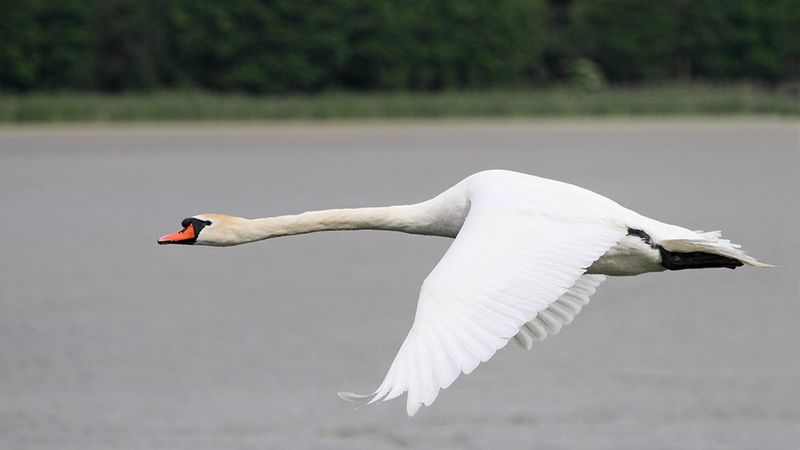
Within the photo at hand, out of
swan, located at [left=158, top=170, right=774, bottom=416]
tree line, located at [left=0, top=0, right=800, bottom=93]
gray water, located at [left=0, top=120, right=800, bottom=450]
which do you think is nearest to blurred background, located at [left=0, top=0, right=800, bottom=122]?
tree line, located at [left=0, top=0, right=800, bottom=93]

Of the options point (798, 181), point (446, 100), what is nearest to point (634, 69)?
point (446, 100)

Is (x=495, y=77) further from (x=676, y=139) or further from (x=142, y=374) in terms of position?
(x=142, y=374)

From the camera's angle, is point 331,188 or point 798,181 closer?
point 331,188

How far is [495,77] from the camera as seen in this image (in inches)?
1714

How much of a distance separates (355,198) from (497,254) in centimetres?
1929

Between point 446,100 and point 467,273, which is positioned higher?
point 467,273

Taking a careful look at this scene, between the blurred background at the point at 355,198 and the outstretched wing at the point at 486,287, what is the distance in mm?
5540

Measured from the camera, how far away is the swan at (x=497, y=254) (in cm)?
634

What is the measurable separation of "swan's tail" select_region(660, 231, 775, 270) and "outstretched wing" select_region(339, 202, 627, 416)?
0.35 m

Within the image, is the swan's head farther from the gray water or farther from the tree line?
the tree line

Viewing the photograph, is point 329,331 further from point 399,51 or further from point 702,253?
point 399,51

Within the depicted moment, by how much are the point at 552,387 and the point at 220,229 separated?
6.29 meters

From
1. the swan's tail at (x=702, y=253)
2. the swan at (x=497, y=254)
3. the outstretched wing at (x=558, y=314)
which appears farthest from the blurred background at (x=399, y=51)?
the swan's tail at (x=702, y=253)

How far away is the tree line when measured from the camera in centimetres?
4169
